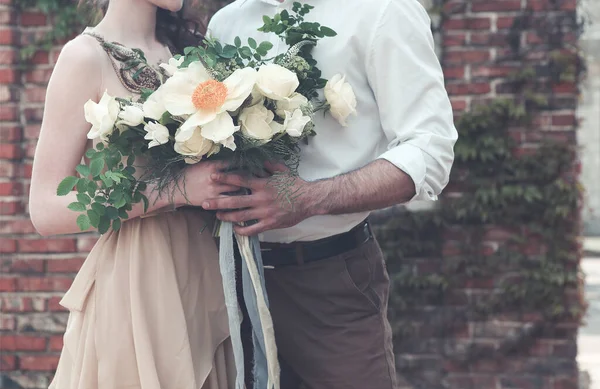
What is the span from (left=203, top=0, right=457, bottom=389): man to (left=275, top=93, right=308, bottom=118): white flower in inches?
7.2

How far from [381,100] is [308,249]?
507 mm

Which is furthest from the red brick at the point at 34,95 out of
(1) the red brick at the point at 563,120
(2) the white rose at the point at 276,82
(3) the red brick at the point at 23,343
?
(1) the red brick at the point at 563,120

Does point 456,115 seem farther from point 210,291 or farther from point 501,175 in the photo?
point 210,291

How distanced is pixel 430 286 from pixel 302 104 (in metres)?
2.17

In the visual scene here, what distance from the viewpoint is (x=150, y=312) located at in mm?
2174

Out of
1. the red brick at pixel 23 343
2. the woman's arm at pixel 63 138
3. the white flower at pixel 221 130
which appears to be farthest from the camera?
the red brick at pixel 23 343

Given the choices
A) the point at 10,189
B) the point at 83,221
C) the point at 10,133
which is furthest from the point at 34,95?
the point at 83,221

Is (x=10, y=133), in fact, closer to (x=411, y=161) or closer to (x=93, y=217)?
(x=93, y=217)

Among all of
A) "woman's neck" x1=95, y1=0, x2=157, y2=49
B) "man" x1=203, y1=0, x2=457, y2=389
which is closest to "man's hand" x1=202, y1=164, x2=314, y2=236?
"man" x1=203, y1=0, x2=457, y2=389

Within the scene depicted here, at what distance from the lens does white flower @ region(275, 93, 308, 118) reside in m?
1.94

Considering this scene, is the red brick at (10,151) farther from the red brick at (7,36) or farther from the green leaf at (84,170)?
the green leaf at (84,170)

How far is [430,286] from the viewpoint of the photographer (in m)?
3.94

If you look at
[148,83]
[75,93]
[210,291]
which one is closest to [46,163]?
[75,93]

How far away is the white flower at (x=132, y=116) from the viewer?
6.30 feet
